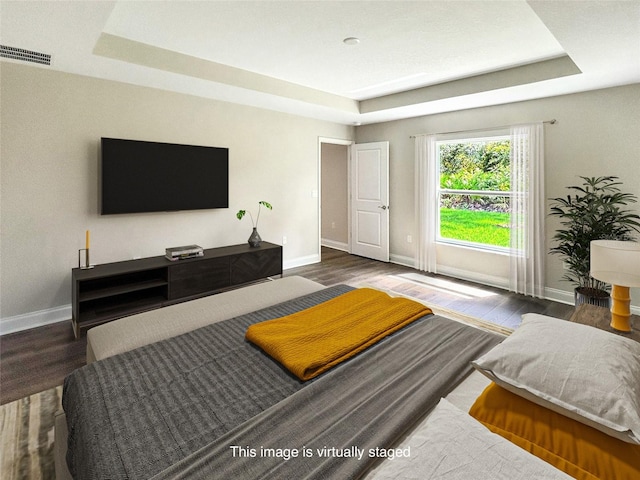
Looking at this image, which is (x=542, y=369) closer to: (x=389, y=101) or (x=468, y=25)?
(x=468, y=25)

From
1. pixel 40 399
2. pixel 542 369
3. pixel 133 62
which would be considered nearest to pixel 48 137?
pixel 133 62

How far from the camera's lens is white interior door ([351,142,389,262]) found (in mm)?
5660

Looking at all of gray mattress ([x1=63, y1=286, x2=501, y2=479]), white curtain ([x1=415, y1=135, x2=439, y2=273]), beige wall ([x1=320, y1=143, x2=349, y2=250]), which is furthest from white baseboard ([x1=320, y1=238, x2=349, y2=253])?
gray mattress ([x1=63, y1=286, x2=501, y2=479])

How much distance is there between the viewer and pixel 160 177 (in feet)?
12.3

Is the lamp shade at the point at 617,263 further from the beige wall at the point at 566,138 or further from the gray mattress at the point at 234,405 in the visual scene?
the beige wall at the point at 566,138

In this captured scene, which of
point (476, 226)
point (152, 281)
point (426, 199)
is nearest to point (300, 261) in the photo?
point (426, 199)

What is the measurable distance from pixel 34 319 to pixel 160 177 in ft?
5.95

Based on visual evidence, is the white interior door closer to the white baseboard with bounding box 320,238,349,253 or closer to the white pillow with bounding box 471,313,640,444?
the white baseboard with bounding box 320,238,349,253

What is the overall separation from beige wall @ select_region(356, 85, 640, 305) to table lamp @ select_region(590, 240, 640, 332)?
243 centimetres

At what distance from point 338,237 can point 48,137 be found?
16.5ft

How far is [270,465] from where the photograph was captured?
0.95 m

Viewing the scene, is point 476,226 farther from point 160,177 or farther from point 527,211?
point 160,177

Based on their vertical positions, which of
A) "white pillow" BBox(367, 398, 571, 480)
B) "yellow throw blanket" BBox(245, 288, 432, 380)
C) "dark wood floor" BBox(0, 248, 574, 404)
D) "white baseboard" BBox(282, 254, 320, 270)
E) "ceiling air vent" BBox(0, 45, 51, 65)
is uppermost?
"ceiling air vent" BBox(0, 45, 51, 65)

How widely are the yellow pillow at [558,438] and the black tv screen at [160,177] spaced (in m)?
3.63
